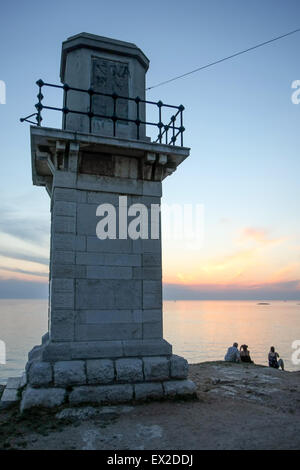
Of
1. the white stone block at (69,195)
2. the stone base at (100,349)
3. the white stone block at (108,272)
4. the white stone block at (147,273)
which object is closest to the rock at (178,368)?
the stone base at (100,349)

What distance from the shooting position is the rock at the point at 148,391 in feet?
27.1

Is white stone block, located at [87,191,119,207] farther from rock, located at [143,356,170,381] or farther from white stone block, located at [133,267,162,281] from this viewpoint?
rock, located at [143,356,170,381]

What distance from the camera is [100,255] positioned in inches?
356

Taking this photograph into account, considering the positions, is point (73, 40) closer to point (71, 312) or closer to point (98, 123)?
point (98, 123)

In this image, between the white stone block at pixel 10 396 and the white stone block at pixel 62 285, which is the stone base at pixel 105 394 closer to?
the white stone block at pixel 10 396

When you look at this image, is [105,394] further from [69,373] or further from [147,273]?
[147,273]

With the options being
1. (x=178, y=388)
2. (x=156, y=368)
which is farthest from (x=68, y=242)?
(x=178, y=388)

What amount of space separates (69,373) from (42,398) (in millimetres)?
703

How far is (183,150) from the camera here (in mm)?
9570

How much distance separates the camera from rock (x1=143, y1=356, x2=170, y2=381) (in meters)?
8.52

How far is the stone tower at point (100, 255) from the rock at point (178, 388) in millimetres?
25

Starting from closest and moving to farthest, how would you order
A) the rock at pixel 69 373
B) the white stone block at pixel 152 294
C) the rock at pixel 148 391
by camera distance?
the rock at pixel 69 373 → the rock at pixel 148 391 → the white stone block at pixel 152 294

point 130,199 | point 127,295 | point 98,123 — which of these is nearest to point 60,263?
point 127,295

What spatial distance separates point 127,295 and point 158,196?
8.87 feet
